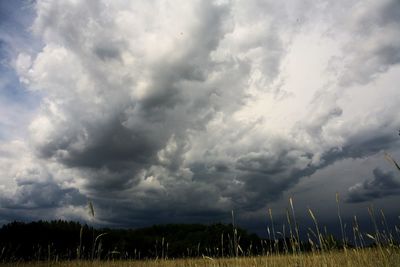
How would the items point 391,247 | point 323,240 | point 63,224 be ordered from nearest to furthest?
point 391,247, point 323,240, point 63,224

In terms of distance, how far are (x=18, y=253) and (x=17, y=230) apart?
9.94ft

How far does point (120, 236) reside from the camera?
140ft

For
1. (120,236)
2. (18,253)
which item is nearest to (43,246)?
(18,253)

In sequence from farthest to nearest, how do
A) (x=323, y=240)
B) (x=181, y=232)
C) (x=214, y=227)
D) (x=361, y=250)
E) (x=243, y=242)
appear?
1. (x=181, y=232)
2. (x=214, y=227)
3. (x=243, y=242)
4. (x=361, y=250)
5. (x=323, y=240)

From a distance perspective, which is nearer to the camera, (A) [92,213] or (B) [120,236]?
(A) [92,213]

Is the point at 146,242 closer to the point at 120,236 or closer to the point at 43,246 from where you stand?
the point at 120,236

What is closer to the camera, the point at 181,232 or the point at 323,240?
the point at 323,240

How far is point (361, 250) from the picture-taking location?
8969 mm

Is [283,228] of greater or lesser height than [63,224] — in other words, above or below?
below

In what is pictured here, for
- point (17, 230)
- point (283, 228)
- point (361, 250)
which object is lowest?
point (361, 250)

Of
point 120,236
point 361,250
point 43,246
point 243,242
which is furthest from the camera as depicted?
point 243,242

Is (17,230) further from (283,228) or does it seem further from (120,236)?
(283,228)

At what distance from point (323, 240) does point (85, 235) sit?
32.6 meters

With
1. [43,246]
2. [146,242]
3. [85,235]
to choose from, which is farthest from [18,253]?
[146,242]
